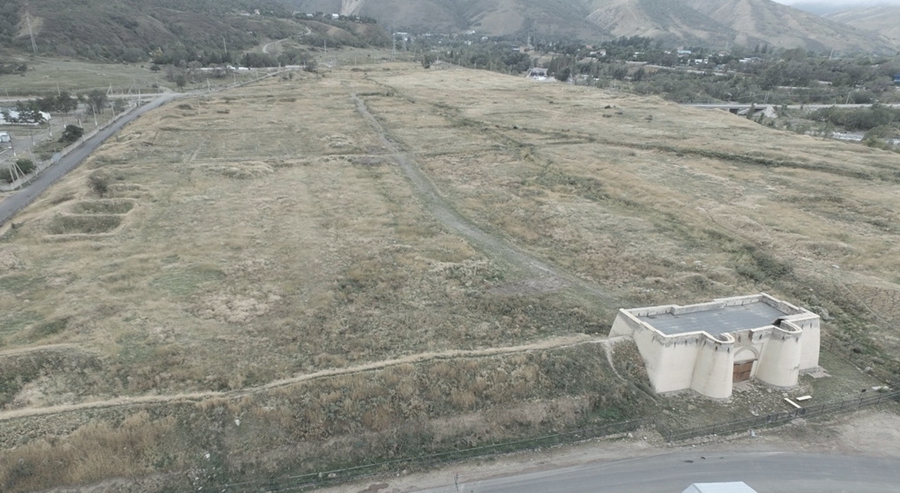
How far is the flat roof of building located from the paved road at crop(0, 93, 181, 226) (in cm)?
4509

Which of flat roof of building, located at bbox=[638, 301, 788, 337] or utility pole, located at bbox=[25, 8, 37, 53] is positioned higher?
utility pole, located at bbox=[25, 8, 37, 53]

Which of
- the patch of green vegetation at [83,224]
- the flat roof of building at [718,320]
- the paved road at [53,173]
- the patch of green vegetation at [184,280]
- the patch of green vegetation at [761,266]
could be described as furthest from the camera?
the paved road at [53,173]

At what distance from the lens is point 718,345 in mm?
19188

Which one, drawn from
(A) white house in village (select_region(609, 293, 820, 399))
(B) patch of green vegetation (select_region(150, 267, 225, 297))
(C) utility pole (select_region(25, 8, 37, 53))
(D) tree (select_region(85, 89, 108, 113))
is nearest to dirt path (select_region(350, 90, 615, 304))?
(A) white house in village (select_region(609, 293, 820, 399))

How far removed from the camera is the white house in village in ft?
64.5

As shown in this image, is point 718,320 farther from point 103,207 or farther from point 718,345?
point 103,207

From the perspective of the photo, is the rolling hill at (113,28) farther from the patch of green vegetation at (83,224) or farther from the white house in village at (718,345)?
the white house in village at (718,345)

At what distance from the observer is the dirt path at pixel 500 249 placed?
93.2ft

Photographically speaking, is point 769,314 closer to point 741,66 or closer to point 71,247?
point 71,247

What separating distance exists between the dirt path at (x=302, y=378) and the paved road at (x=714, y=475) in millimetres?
5769

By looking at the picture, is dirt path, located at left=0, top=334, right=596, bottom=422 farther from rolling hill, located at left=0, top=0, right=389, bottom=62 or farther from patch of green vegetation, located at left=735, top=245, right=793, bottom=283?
rolling hill, located at left=0, top=0, right=389, bottom=62

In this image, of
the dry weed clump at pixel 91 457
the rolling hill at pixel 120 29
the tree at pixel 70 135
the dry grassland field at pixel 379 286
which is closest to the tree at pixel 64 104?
the tree at pixel 70 135

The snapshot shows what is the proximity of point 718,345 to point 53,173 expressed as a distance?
5834cm

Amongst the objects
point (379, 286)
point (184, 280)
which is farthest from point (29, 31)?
point (379, 286)
